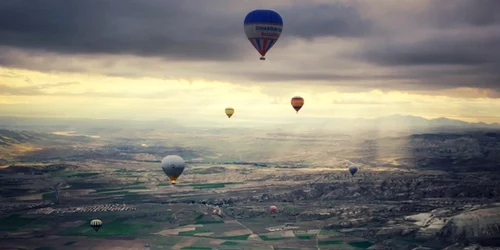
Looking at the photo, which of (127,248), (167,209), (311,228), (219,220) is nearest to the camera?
(127,248)

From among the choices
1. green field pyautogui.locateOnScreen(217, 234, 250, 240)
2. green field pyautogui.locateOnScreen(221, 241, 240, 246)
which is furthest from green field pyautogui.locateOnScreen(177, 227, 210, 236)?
green field pyautogui.locateOnScreen(221, 241, 240, 246)

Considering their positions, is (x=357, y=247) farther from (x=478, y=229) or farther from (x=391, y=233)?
(x=478, y=229)

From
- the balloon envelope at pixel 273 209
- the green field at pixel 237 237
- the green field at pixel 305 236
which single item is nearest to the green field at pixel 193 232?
the green field at pixel 237 237

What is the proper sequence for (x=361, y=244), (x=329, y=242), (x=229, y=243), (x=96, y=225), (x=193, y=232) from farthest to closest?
(x=96, y=225)
(x=193, y=232)
(x=329, y=242)
(x=361, y=244)
(x=229, y=243)

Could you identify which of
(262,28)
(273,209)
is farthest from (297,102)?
(262,28)

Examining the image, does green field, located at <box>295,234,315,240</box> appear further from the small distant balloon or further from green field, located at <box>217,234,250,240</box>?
the small distant balloon

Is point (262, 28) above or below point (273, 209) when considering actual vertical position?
above

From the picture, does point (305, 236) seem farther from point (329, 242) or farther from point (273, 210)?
point (273, 210)

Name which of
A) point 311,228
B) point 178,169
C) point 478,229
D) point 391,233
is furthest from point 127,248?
point 478,229
